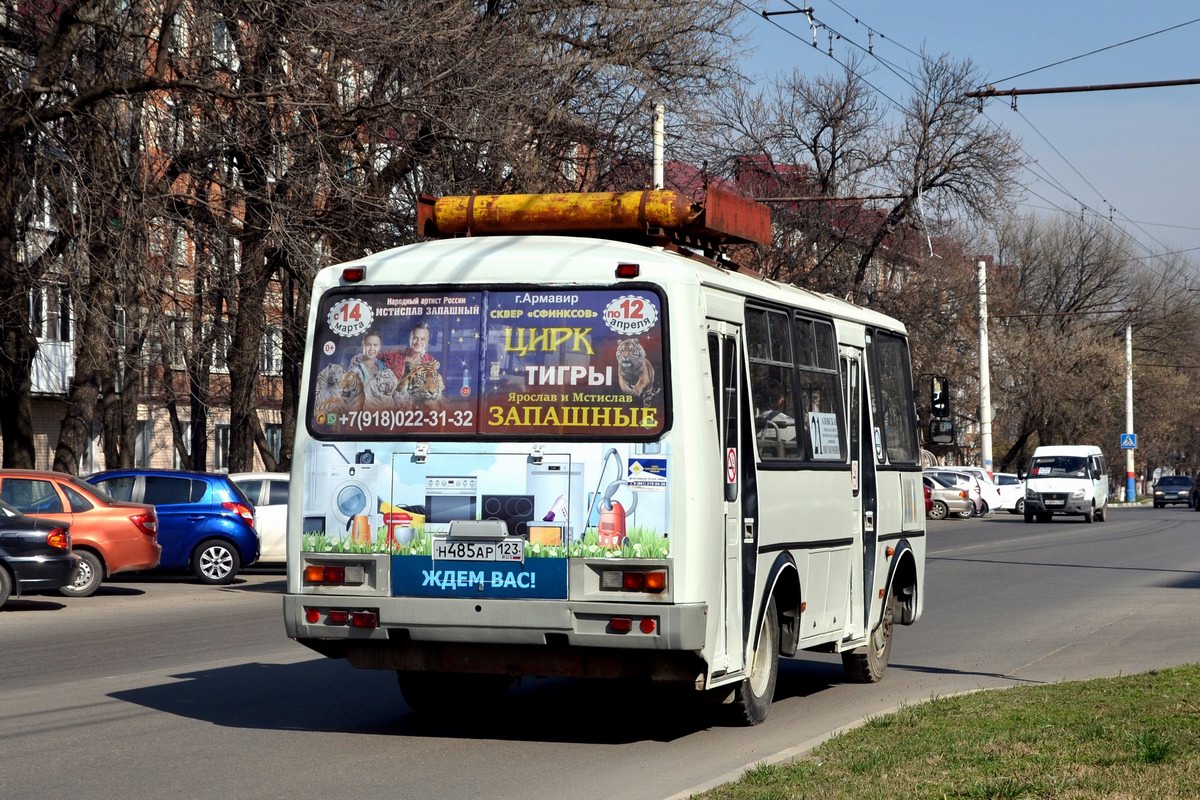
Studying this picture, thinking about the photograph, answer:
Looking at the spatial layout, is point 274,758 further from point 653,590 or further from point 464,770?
point 653,590

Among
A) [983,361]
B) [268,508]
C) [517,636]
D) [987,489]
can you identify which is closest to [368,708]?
[517,636]

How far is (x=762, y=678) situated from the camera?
1001cm

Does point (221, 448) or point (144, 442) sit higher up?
point (144, 442)

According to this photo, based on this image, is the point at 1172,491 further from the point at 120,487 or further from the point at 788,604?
the point at 788,604

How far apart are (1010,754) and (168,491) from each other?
17.6 metres

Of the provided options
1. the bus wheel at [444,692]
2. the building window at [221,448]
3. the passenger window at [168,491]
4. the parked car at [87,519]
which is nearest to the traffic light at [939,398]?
the bus wheel at [444,692]

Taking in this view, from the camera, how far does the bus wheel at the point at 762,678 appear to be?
9.74 m

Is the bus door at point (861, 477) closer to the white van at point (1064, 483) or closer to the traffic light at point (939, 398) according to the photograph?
the traffic light at point (939, 398)

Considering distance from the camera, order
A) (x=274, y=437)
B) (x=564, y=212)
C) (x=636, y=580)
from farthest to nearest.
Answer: (x=274, y=437) < (x=564, y=212) < (x=636, y=580)

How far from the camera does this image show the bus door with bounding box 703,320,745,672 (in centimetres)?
897

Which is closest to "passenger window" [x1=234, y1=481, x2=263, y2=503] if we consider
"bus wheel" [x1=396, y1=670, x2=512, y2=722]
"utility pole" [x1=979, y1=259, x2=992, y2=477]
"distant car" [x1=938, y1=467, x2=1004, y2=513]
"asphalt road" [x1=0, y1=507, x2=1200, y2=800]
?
"asphalt road" [x1=0, y1=507, x2=1200, y2=800]

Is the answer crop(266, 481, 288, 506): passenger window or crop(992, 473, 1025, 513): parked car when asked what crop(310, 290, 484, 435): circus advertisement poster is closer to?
crop(266, 481, 288, 506): passenger window

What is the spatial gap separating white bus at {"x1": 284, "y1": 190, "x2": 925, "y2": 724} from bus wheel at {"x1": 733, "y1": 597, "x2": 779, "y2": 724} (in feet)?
0.06

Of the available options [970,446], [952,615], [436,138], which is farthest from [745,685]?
[970,446]
